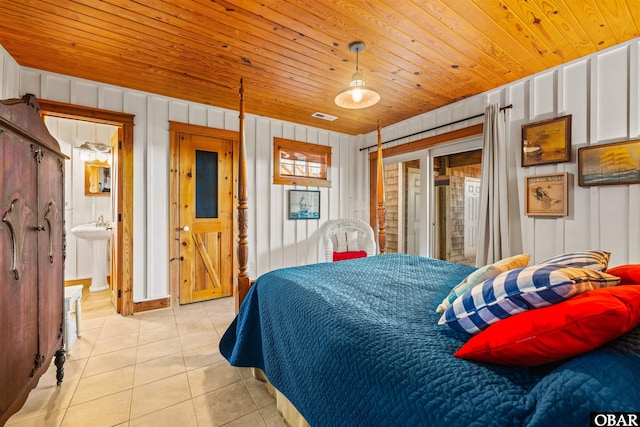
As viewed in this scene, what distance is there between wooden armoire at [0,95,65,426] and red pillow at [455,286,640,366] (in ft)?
6.13

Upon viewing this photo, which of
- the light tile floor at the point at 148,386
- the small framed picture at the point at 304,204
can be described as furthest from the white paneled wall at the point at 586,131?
the light tile floor at the point at 148,386

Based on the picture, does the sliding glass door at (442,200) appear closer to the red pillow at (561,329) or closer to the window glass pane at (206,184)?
the window glass pane at (206,184)

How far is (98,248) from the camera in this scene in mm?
4219

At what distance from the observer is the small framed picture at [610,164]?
7.18ft

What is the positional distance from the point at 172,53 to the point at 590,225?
389 cm

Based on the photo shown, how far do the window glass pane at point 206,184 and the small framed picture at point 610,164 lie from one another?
389 centimetres

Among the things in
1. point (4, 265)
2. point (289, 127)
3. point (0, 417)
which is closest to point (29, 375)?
point (0, 417)

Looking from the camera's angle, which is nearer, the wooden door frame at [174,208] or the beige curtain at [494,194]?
the beige curtain at [494,194]

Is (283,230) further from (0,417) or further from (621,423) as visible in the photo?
(621,423)

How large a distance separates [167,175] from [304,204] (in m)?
1.94

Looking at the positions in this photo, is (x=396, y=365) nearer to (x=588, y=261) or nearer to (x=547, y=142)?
(x=588, y=261)

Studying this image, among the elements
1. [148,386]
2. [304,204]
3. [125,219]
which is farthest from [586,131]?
[125,219]

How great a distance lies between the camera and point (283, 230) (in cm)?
425

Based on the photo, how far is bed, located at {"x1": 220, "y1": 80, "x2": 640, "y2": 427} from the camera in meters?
0.63
